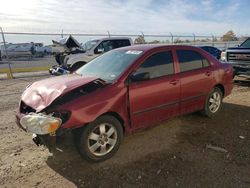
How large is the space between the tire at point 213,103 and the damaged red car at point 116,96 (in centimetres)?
7

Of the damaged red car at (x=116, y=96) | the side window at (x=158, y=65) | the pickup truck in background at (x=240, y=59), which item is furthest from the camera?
the pickup truck in background at (x=240, y=59)

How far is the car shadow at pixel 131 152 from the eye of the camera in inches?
142

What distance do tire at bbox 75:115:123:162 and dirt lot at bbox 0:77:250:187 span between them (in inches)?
5.2

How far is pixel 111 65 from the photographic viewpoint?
4.70m

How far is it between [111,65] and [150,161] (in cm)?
177

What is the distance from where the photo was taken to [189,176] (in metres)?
3.57

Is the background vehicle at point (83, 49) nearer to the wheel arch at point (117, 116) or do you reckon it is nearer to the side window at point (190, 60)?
the side window at point (190, 60)

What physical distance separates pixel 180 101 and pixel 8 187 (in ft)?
10.4

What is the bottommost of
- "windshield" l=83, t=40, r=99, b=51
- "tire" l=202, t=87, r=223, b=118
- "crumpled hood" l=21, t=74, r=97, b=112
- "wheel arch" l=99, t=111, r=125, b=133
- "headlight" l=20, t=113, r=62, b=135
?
"tire" l=202, t=87, r=223, b=118

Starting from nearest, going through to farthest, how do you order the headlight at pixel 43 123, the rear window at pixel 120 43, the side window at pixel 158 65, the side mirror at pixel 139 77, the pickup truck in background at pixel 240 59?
the headlight at pixel 43 123 → the side mirror at pixel 139 77 → the side window at pixel 158 65 → the pickup truck in background at pixel 240 59 → the rear window at pixel 120 43

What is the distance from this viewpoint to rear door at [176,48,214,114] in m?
5.10

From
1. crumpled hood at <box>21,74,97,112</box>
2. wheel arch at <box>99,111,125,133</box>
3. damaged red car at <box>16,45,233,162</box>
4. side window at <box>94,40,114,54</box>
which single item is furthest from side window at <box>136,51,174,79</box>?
side window at <box>94,40,114,54</box>

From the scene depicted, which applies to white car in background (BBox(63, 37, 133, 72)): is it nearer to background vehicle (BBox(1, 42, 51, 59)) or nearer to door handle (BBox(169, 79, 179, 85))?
door handle (BBox(169, 79, 179, 85))

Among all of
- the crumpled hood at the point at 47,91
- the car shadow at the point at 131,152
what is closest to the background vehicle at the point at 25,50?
the crumpled hood at the point at 47,91
